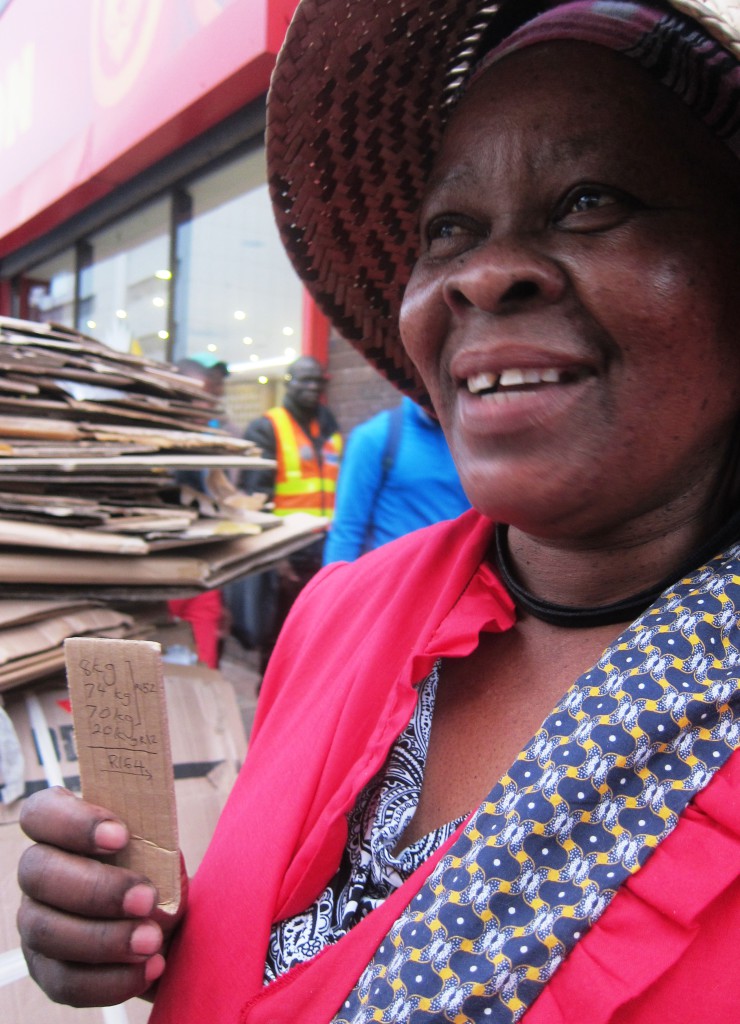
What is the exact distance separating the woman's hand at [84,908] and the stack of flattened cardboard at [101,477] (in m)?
0.91

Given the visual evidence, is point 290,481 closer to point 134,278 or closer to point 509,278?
point 509,278

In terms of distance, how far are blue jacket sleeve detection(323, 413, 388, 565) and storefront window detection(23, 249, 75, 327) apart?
6.50 metres

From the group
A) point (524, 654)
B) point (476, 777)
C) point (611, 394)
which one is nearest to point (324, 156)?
point (611, 394)

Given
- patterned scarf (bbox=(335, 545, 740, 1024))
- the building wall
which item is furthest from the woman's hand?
the building wall

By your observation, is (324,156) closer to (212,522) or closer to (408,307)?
(408,307)

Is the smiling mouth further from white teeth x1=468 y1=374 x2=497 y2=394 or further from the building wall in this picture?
the building wall

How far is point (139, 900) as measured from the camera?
0.92 m

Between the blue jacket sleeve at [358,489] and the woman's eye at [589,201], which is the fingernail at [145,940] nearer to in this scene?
the woman's eye at [589,201]

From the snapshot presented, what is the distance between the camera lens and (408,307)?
1104mm

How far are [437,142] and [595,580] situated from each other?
2.85 feet

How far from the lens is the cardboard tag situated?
896 millimetres

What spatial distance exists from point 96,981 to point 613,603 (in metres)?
0.82

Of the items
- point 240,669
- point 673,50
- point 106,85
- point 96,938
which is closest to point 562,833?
point 96,938

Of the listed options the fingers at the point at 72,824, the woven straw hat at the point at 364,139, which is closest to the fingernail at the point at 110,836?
the fingers at the point at 72,824
